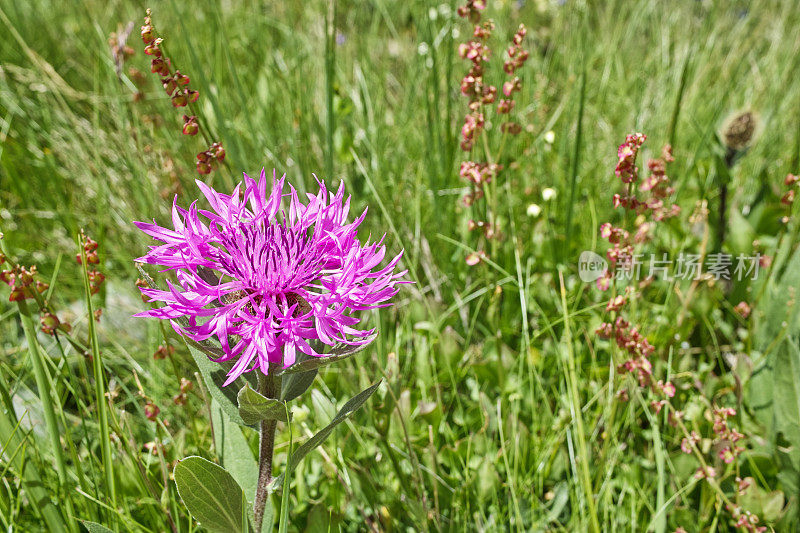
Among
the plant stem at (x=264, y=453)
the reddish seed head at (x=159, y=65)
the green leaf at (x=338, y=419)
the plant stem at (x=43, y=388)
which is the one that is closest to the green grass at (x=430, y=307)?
the plant stem at (x=43, y=388)

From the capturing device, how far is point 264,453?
1.22 metres

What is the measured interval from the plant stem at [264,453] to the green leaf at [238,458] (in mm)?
94

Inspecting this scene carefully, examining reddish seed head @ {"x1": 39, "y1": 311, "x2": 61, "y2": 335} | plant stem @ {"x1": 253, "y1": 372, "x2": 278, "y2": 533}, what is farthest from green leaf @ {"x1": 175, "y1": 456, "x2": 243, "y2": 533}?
reddish seed head @ {"x1": 39, "y1": 311, "x2": 61, "y2": 335}

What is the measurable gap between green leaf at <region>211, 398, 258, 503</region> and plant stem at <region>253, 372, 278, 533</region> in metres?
0.09

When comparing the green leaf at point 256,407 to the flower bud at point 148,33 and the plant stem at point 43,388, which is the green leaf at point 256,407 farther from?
the flower bud at point 148,33

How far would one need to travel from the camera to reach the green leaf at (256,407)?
101 cm

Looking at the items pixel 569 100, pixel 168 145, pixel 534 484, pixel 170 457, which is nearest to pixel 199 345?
pixel 170 457

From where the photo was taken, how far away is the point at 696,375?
83.0 inches

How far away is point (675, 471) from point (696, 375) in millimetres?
427

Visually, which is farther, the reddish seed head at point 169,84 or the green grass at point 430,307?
the green grass at point 430,307

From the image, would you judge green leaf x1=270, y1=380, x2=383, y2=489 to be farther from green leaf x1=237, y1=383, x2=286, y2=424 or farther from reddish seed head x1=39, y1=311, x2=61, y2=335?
reddish seed head x1=39, y1=311, x2=61, y2=335

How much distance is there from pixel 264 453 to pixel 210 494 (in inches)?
5.1

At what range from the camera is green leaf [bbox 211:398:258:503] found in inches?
53.9

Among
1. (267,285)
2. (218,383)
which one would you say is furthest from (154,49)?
(218,383)
